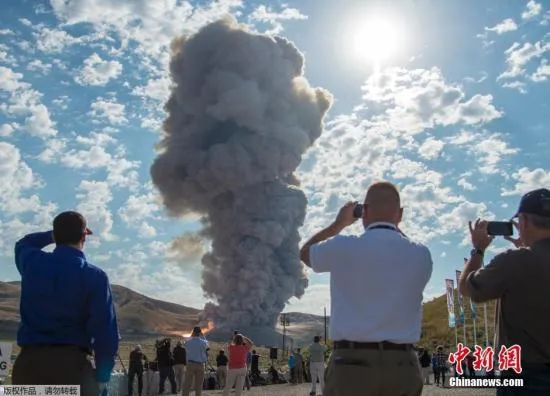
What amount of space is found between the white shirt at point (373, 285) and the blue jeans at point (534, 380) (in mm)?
868

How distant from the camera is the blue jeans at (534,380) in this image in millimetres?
4488

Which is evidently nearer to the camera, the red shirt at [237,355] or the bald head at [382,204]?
the bald head at [382,204]

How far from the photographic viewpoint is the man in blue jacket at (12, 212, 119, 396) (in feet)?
15.3

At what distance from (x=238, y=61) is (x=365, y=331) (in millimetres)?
79306

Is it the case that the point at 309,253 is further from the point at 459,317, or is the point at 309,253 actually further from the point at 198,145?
the point at 198,145

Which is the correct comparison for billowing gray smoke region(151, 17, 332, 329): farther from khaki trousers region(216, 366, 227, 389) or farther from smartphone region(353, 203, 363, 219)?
smartphone region(353, 203, 363, 219)

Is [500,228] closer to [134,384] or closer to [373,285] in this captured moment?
[373,285]

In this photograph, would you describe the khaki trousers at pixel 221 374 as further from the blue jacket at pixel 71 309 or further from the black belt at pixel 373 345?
the black belt at pixel 373 345

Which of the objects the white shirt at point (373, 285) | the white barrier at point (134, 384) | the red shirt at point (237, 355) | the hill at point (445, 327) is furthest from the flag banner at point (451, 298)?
the white shirt at point (373, 285)

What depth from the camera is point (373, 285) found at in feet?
13.8

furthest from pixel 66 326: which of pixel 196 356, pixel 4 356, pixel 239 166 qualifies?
pixel 239 166

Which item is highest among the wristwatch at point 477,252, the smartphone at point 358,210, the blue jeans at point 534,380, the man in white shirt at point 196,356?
the smartphone at point 358,210

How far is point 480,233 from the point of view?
16.4ft

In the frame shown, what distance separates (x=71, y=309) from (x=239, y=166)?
72149mm
